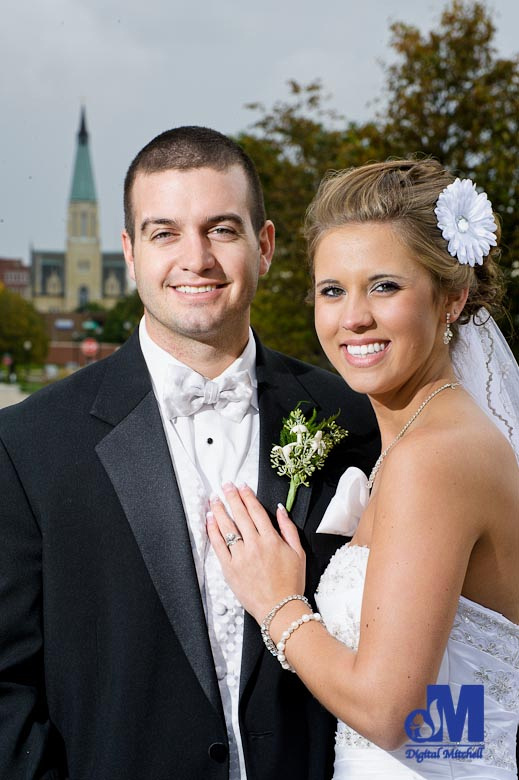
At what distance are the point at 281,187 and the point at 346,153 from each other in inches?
95.0

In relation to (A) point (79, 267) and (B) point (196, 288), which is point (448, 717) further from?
(A) point (79, 267)

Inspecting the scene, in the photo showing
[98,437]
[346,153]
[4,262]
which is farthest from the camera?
[4,262]

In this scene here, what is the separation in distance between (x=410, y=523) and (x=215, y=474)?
1.03m

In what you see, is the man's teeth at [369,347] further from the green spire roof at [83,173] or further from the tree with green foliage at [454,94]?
the green spire roof at [83,173]

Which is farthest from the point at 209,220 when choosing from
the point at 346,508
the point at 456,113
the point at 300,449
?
the point at 456,113

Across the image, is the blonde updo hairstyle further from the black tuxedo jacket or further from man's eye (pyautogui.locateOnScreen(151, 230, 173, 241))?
the black tuxedo jacket

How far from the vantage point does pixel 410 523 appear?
277cm

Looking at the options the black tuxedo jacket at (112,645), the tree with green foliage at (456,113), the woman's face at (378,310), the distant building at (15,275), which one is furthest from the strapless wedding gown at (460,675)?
the distant building at (15,275)

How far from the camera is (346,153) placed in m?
16.3

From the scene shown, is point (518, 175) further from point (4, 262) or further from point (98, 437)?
point (4, 262)

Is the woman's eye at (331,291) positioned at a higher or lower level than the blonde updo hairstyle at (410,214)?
lower

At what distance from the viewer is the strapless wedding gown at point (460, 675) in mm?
3033

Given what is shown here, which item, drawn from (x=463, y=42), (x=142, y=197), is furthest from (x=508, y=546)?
(x=463, y=42)

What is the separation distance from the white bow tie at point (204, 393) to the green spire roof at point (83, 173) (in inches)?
5531
